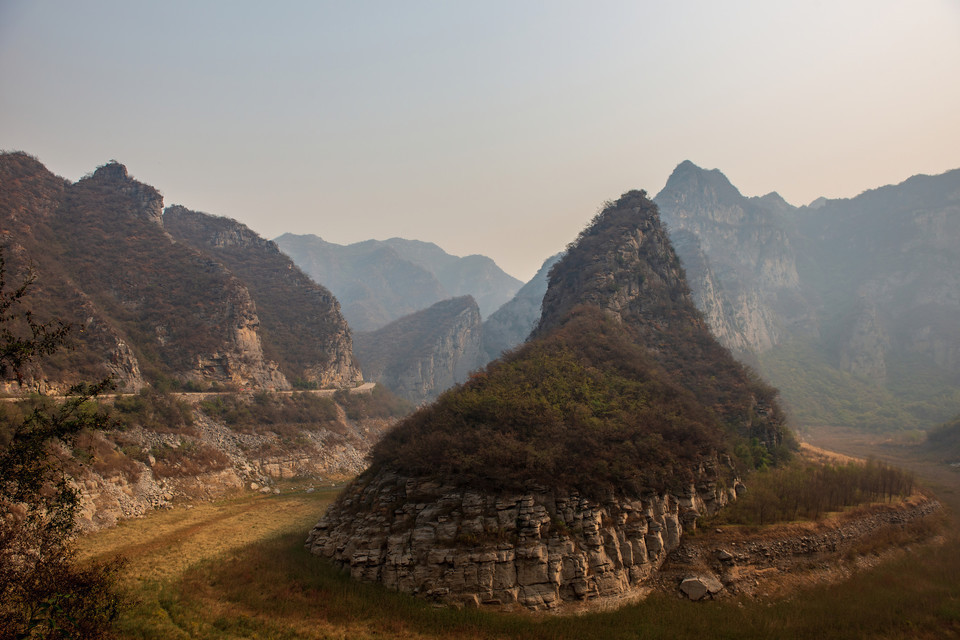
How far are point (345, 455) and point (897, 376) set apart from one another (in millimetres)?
111901

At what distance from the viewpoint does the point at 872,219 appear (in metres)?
152

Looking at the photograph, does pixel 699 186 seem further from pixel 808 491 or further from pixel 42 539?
pixel 42 539

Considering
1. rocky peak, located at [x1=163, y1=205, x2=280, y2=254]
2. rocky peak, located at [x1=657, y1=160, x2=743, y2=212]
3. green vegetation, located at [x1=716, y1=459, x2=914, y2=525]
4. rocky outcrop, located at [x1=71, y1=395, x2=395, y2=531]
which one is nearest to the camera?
green vegetation, located at [x1=716, y1=459, x2=914, y2=525]

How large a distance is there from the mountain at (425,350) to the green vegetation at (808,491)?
98.2 metres

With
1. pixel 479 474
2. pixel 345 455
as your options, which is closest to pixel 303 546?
pixel 479 474

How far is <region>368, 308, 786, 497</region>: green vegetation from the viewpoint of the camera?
20.1 metres

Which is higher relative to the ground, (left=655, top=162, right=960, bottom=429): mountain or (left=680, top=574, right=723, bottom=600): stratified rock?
(left=655, top=162, right=960, bottom=429): mountain

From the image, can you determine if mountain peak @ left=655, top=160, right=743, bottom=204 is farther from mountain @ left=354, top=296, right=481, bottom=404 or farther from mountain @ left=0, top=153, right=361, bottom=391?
mountain @ left=0, top=153, right=361, bottom=391

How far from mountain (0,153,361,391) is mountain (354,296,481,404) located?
39.3m

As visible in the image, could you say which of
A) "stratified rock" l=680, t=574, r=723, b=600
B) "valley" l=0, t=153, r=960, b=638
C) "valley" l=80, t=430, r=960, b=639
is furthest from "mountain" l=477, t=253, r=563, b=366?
"stratified rock" l=680, t=574, r=723, b=600

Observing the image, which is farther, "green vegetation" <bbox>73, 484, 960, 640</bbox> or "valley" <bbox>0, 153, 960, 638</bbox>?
"valley" <bbox>0, 153, 960, 638</bbox>

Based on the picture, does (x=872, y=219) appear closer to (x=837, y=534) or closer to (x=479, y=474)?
(x=837, y=534)

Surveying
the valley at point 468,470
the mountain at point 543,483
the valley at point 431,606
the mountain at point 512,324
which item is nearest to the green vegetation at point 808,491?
the valley at point 468,470

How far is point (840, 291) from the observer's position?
450 feet
